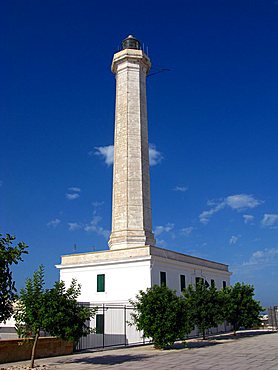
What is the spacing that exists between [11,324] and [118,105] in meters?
17.6

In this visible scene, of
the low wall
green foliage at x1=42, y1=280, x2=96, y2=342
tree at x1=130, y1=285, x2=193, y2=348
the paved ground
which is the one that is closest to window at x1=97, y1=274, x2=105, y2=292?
tree at x1=130, y1=285, x2=193, y2=348

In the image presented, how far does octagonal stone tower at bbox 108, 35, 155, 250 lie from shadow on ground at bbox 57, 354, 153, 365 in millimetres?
9981

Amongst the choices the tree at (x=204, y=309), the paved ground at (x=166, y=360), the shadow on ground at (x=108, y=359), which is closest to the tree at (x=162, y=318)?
the paved ground at (x=166, y=360)

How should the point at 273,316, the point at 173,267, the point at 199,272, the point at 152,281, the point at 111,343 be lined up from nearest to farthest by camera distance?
the point at 111,343
the point at 152,281
the point at 173,267
the point at 199,272
the point at 273,316

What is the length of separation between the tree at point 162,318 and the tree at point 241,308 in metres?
7.41

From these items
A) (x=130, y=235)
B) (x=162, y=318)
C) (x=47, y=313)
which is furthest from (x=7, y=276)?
(x=130, y=235)

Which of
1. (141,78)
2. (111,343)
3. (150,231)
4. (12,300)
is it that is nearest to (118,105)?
(141,78)

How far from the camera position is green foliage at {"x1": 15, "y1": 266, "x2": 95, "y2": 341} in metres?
13.8

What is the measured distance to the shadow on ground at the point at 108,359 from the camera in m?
14.6

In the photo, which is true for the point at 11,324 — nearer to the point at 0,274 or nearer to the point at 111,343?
the point at 111,343

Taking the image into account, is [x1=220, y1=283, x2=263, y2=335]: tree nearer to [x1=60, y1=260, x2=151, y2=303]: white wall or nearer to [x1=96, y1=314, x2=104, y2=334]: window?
[x1=60, y1=260, x2=151, y2=303]: white wall

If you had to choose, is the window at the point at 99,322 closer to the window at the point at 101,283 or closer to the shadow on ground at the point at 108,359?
the window at the point at 101,283

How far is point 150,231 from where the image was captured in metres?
27.2

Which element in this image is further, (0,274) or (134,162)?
(134,162)
